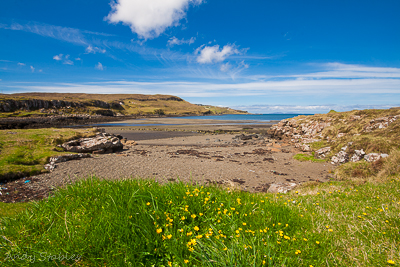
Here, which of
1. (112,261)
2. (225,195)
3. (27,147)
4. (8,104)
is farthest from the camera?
(8,104)

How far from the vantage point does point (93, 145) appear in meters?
24.0

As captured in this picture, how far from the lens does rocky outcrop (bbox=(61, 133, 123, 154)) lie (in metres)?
22.6

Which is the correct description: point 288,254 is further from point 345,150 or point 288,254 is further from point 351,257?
point 345,150

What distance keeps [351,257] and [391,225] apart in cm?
170

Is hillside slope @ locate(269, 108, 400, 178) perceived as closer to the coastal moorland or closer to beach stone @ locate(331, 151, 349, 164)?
beach stone @ locate(331, 151, 349, 164)

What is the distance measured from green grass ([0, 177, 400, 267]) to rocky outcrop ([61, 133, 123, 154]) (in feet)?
71.6

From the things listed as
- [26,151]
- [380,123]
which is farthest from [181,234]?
[380,123]

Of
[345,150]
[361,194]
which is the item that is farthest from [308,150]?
[361,194]

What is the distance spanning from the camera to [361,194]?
6.21m

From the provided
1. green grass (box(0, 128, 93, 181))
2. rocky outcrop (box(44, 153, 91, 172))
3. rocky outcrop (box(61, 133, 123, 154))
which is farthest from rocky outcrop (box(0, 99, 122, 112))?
rocky outcrop (box(44, 153, 91, 172))

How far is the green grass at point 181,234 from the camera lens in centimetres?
258

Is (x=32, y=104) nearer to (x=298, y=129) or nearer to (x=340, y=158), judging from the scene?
(x=298, y=129)

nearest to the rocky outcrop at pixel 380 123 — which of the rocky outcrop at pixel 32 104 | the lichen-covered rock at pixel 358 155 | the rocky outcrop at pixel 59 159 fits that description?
the lichen-covered rock at pixel 358 155

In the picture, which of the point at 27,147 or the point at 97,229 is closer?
the point at 97,229
